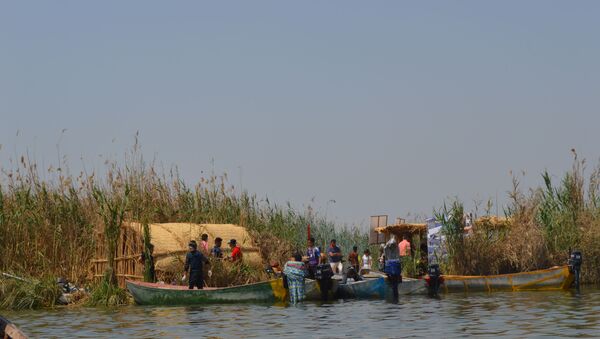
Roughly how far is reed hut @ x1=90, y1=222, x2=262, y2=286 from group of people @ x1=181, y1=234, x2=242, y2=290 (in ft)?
1.65

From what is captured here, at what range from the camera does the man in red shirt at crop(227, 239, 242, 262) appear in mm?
26344

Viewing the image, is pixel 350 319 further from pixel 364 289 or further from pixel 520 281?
pixel 520 281

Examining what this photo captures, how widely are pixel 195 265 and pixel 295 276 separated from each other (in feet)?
7.76

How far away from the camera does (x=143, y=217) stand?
87.9 feet

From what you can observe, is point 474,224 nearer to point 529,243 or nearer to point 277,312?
point 529,243

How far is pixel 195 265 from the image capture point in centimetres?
2427

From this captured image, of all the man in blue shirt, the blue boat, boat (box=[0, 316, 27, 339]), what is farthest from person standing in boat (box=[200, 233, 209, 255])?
boat (box=[0, 316, 27, 339])

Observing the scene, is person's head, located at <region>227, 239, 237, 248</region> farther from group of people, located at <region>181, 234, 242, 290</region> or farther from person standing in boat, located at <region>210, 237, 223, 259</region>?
person standing in boat, located at <region>210, 237, 223, 259</region>

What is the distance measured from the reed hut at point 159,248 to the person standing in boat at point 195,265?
1.59m

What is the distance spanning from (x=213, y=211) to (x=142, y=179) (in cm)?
248

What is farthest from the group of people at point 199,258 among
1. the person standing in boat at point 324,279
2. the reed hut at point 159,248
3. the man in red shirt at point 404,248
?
the man in red shirt at point 404,248

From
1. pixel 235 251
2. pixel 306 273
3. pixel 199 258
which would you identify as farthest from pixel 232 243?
pixel 199 258

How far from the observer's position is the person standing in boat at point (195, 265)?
79.6 ft

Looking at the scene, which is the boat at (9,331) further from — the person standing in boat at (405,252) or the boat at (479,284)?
the person standing in boat at (405,252)
